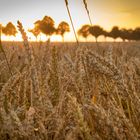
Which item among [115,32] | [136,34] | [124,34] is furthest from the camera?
[124,34]

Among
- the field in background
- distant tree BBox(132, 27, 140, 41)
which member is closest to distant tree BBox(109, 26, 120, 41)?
distant tree BBox(132, 27, 140, 41)

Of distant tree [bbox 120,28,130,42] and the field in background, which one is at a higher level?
the field in background

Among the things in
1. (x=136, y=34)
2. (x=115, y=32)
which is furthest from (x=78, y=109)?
(x=115, y=32)

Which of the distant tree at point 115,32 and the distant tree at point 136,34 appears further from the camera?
the distant tree at point 115,32

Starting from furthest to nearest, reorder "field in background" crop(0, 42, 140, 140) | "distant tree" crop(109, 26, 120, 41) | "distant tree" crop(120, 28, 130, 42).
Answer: "distant tree" crop(109, 26, 120, 41) → "distant tree" crop(120, 28, 130, 42) → "field in background" crop(0, 42, 140, 140)

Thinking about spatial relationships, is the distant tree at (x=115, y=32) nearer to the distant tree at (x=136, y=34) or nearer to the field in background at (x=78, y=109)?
the distant tree at (x=136, y=34)

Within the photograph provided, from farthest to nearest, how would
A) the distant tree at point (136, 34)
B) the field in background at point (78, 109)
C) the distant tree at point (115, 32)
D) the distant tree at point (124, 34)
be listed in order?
the distant tree at point (115, 32) < the distant tree at point (124, 34) < the distant tree at point (136, 34) < the field in background at point (78, 109)

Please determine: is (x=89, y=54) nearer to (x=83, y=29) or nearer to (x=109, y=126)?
(x=109, y=126)

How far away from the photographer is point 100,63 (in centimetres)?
114

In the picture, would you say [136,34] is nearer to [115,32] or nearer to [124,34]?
[124,34]

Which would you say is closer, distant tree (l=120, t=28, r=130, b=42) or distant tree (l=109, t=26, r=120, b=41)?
distant tree (l=120, t=28, r=130, b=42)

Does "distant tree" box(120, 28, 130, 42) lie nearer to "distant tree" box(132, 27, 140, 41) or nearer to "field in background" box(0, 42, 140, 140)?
"distant tree" box(132, 27, 140, 41)

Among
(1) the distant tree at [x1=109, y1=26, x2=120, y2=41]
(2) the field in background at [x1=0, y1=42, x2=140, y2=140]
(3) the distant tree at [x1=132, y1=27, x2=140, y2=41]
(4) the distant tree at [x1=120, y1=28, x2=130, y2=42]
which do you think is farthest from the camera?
(1) the distant tree at [x1=109, y1=26, x2=120, y2=41]

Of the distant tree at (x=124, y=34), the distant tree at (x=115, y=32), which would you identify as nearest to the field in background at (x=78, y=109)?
the distant tree at (x=124, y=34)
